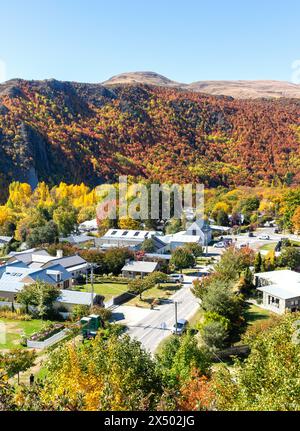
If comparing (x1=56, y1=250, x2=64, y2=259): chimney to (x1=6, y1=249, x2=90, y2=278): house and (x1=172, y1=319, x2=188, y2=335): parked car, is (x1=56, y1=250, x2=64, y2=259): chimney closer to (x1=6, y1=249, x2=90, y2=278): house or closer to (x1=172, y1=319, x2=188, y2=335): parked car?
(x1=6, y1=249, x2=90, y2=278): house

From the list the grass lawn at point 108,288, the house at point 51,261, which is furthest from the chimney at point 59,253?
the grass lawn at point 108,288

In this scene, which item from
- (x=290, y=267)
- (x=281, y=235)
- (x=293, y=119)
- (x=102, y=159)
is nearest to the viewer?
(x=290, y=267)

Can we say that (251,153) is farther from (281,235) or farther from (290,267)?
(290,267)

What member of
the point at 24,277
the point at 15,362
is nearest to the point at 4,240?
the point at 24,277

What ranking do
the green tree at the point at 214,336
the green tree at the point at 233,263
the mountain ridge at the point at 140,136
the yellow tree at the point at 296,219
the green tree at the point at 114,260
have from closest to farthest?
the green tree at the point at 214,336 < the green tree at the point at 233,263 < the green tree at the point at 114,260 < the yellow tree at the point at 296,219 < the mountain ridge at the point at 140,136

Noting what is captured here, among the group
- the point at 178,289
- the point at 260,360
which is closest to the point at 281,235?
the point at 178,289

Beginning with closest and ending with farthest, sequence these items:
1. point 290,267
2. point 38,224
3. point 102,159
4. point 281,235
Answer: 1. point 290,267
2. point 38,224
3. point 281,235
4. point 102,159

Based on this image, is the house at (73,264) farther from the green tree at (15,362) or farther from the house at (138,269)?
the green tree at (15,362)
